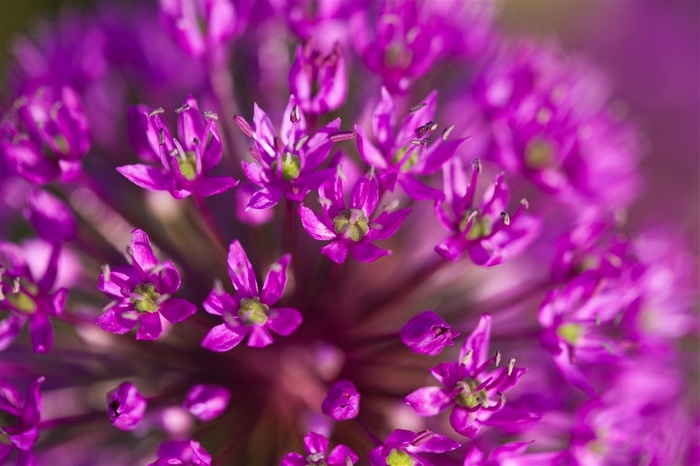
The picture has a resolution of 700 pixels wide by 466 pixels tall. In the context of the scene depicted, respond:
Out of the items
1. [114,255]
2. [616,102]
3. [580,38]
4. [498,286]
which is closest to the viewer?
[114,255]

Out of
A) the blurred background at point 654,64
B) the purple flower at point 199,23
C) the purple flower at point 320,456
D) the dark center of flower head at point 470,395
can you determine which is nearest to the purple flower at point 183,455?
the purple flower at point 320,456

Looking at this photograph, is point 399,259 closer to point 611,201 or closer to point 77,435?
point 611,201

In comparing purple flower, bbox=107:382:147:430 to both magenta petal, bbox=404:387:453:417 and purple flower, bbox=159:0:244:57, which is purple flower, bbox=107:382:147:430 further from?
purple flower, bbox=159:0:244:57

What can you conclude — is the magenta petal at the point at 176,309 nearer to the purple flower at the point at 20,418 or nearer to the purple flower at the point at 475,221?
the purple flower at the point at 20,418

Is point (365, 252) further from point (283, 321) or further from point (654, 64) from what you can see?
point (654, 64)

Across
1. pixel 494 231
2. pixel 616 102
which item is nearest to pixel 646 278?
pixel 494 231
